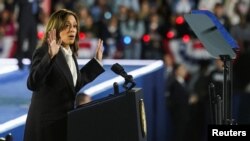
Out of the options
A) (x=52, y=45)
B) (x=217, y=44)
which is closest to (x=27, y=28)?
(x=217, y=44)

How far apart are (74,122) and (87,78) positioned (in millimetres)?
672

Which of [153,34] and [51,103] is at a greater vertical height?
[153,34]

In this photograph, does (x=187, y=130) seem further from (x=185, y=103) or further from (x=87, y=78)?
(x=87, y=78)

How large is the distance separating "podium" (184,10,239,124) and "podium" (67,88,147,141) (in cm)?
89

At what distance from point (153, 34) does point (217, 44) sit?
8721 mm

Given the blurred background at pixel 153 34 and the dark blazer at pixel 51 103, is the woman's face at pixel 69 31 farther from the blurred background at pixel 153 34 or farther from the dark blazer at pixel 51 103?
the blurred background at pixel 153 34

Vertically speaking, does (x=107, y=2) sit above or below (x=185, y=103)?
above

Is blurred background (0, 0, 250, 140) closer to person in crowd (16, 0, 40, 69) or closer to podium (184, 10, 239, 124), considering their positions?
person in crowd (16, 0, 40, 69)

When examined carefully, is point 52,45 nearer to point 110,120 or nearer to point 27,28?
point 110,120

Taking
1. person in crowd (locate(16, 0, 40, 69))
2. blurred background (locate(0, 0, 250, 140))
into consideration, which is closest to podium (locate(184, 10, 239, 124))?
blurred background (locate(0, 0, 250, 140))

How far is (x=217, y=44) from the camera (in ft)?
19.9

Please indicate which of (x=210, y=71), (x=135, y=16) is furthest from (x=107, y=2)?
(x=210, y=71)

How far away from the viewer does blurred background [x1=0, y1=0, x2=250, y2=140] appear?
11938mm

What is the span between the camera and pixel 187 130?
464 inches
